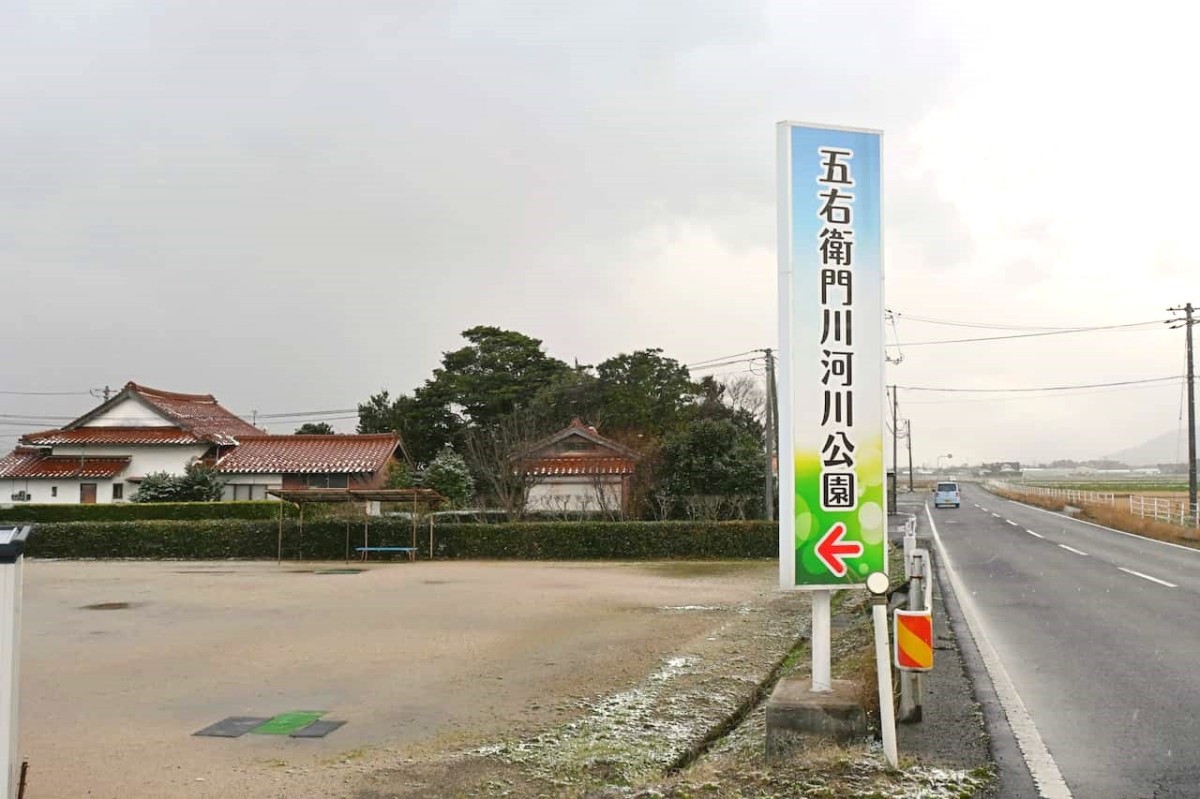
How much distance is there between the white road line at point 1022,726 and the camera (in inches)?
182

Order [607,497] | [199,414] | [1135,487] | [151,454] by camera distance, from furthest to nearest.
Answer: [1135,487] < [199,414] < [151,454] < [607,497]

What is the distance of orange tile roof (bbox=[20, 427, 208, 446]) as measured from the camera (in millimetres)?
35938

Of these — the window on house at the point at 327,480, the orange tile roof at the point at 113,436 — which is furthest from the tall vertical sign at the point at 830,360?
the orange tile roof at the point at 113,436

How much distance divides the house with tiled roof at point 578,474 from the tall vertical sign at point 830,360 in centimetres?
2485

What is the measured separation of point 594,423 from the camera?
133 ft

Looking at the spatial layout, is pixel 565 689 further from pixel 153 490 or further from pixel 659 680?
pixel 153 490

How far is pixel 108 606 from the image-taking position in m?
14.1

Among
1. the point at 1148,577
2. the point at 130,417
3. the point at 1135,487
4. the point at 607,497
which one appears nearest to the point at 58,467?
the point at 130,417

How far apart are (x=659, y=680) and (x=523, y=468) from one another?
22.3 metres

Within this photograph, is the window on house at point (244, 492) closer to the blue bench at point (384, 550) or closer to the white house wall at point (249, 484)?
the white house wall at point (249, 484)

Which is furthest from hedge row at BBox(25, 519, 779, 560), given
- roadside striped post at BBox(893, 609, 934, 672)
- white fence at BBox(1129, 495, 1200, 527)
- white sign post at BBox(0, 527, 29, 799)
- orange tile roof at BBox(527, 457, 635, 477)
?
white sign post at BBox(0, 527, 29, 799)

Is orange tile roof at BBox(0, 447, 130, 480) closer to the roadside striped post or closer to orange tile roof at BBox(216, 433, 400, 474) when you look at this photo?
orange tile roof at BBox(216, 433, 400, 474)

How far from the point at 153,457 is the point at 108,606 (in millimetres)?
24241

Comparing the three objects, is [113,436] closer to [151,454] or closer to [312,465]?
[151,454]
